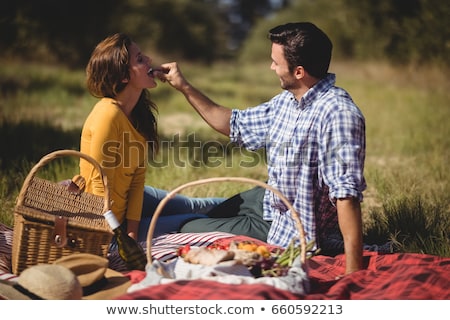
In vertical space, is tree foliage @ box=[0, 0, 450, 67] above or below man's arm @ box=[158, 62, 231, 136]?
above

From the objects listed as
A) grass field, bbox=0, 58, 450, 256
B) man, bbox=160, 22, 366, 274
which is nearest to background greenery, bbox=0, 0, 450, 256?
grass field, bbox=0, 58, 450, 256

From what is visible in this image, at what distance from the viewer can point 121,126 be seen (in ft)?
12.2

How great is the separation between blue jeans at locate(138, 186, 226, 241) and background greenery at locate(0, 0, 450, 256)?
0.70 metres

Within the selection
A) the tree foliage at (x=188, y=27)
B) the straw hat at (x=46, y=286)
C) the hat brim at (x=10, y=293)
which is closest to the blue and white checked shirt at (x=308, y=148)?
the straw hat at (x=46, y=286)

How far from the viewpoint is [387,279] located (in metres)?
3.14

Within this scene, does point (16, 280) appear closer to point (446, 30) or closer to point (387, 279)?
point (387, 279)

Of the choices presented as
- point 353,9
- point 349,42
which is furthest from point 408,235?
point 349,42

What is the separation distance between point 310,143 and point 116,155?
3.77 ft

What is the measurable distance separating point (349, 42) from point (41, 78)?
447 inches

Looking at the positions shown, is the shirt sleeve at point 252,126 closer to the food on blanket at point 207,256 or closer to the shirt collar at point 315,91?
the shirt collar at point 315,91

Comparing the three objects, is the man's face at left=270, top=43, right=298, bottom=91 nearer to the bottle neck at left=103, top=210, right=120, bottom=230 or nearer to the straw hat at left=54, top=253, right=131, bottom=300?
the bottle neck at left=103, top=210, right=120, bottom=230

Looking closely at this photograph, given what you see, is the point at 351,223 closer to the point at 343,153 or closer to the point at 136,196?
the point at 343,153

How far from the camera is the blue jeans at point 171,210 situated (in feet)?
13.2

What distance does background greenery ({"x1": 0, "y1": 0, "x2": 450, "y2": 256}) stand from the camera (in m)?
5.04
